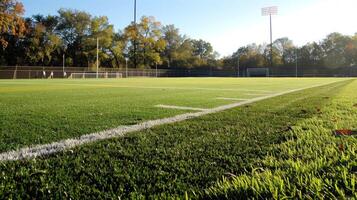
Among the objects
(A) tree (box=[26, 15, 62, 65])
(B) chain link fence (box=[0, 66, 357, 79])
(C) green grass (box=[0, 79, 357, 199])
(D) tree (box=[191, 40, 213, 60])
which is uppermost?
(D) tree (box=[191, 40, 213, 60])

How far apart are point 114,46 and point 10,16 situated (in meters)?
27.3

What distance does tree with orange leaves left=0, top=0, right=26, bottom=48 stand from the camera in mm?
35125

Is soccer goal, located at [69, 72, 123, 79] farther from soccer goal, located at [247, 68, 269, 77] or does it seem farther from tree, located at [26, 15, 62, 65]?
soccer goal, located at [247, 68, 269, 77]

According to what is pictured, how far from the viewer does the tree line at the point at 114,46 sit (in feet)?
163

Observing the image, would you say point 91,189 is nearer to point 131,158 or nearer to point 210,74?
point 131,158

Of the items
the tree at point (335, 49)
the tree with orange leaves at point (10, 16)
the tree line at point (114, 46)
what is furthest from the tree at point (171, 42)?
the tree with orange leaves at point (10, 16)

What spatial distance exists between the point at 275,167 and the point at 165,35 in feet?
269

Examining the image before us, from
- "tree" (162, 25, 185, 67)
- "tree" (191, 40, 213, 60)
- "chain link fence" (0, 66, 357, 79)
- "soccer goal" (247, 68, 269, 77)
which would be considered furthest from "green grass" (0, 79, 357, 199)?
"tree" (191, 40, 213, 60)

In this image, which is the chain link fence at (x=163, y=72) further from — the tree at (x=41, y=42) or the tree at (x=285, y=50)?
the tree at (x=41, y=42)

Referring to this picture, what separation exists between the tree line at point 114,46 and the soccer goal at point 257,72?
3.16 meters

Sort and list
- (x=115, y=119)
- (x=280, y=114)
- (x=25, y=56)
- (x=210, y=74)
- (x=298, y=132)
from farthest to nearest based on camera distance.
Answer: (x=210, y=74) → (x=25, y=56) → (x=280, y=114) → (x=115, y=119) → (x=298, y=132)

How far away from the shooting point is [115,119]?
3.68m

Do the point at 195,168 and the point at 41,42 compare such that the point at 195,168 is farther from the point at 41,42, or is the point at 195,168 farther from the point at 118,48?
the point at 118,48

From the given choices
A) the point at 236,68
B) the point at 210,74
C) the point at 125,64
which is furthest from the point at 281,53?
the point at 125,64
